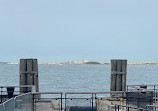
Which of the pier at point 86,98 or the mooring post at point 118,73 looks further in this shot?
the mooring post at point 118,73

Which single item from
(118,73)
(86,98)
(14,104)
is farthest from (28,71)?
(14,104)

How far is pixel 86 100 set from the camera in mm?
12766

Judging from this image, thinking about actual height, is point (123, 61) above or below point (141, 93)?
above

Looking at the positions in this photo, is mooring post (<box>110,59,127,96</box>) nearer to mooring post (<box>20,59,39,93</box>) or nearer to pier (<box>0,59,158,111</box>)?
pier (<box>0,59,158,111</box>)

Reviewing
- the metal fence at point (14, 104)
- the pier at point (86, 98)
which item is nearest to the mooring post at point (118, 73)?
the pier at point (86, 98)

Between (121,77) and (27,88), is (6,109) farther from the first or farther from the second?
(121,77)

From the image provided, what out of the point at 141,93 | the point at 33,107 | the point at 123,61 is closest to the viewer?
the point at 33,107

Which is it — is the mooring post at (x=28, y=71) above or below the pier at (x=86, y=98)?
above

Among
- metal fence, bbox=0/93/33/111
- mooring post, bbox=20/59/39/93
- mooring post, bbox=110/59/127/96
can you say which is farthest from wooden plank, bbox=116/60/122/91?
metal fence, bbox=0/93/33/111

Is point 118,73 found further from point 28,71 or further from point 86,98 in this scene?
point 28,71

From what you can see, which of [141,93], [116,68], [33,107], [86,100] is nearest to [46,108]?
[33,107]

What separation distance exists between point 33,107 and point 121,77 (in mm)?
6232

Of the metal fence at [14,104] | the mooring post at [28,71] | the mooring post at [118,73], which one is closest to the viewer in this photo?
the metal fence at [14,104]

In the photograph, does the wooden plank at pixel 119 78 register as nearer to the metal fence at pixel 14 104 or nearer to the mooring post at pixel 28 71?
the mooring post at pixel 28 71
